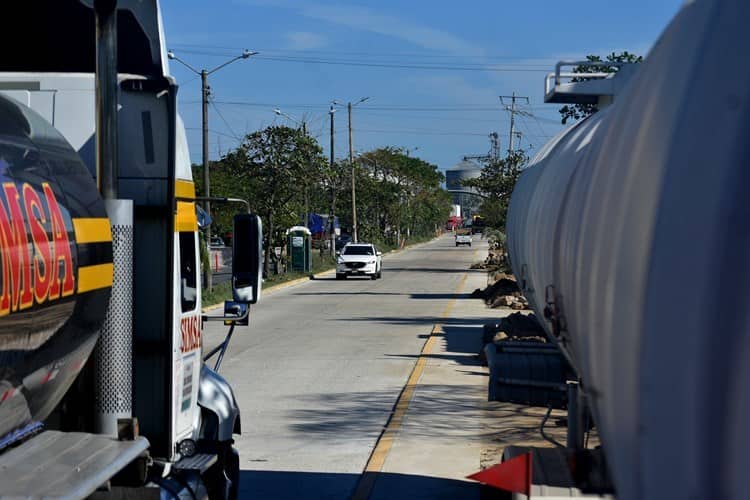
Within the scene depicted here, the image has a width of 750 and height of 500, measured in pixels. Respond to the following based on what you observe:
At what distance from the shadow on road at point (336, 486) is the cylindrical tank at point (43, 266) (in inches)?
198

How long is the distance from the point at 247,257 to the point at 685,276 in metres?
4.44

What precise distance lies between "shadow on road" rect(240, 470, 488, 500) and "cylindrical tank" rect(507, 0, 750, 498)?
710 cm

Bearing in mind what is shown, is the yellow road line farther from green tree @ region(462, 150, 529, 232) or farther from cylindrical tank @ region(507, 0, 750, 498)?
green tree @ region(462, 150, 529, 232)

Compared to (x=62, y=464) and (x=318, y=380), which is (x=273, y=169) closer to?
(x=318, y=380)

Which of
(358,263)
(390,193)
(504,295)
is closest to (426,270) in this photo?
(358,263)

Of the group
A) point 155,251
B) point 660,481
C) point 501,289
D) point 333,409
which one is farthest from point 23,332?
point 501,289

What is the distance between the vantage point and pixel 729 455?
2387 mm

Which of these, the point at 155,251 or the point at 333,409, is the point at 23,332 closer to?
the point at 155,251

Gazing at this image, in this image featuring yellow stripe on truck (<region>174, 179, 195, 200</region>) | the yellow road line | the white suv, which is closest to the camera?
yellow stripe on truck (<region>174, 179, 195, 200</region>)

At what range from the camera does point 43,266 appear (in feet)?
14.6

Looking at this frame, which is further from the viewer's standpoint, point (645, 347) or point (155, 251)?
point (155, 251)

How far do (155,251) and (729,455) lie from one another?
427 cm

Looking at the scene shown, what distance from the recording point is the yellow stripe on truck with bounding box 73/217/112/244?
4996 mm

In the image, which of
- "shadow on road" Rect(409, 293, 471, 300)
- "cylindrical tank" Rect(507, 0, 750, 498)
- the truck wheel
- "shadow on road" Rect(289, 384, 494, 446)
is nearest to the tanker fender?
the truck wheel
